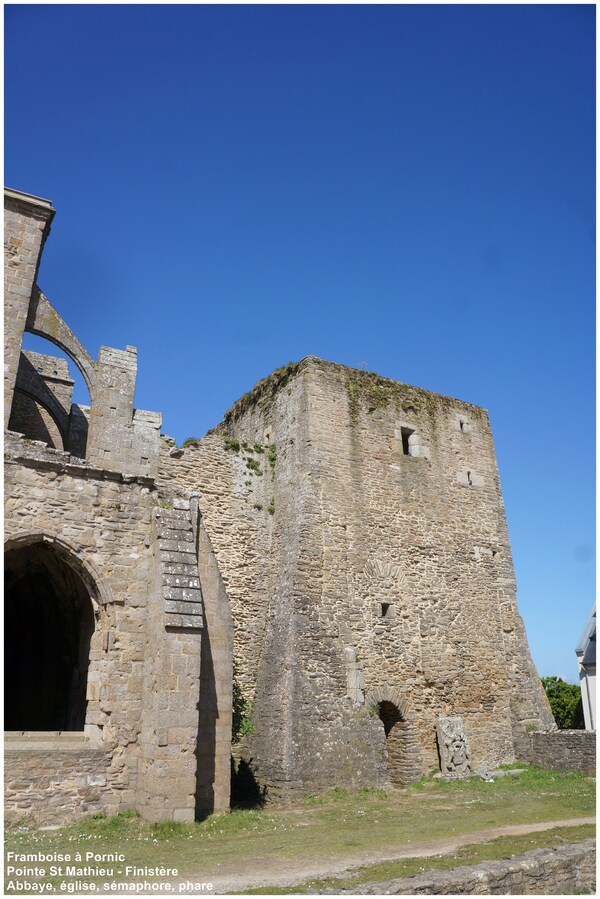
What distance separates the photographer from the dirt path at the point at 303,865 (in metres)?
6.23

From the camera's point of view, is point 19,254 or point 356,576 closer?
point 19,254

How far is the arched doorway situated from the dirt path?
14.5 ft

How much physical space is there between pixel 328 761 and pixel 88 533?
621cm

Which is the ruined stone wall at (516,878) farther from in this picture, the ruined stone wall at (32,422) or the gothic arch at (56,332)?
the ruined stone wall at (32,422)

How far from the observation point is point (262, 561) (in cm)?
1485

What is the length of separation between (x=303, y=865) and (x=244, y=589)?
7699 mm

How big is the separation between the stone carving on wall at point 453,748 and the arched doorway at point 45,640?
25.5 feet

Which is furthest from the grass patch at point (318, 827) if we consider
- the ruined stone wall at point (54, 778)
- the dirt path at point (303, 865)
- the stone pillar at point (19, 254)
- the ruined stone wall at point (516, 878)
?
the stone pillar at point (19, 254)

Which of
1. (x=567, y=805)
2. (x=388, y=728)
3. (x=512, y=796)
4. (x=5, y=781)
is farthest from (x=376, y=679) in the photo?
(x=5, y=781)

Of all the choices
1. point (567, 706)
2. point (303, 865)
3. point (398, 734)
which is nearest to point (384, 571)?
point (398, 734)

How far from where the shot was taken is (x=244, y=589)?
1441cm

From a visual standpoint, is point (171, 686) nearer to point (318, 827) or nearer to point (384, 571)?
point (318, 827)

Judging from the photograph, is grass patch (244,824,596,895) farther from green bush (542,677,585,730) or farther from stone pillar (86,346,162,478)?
green bush (542,677,585,730)

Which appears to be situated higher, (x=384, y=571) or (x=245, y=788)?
(x=384, y=571)
